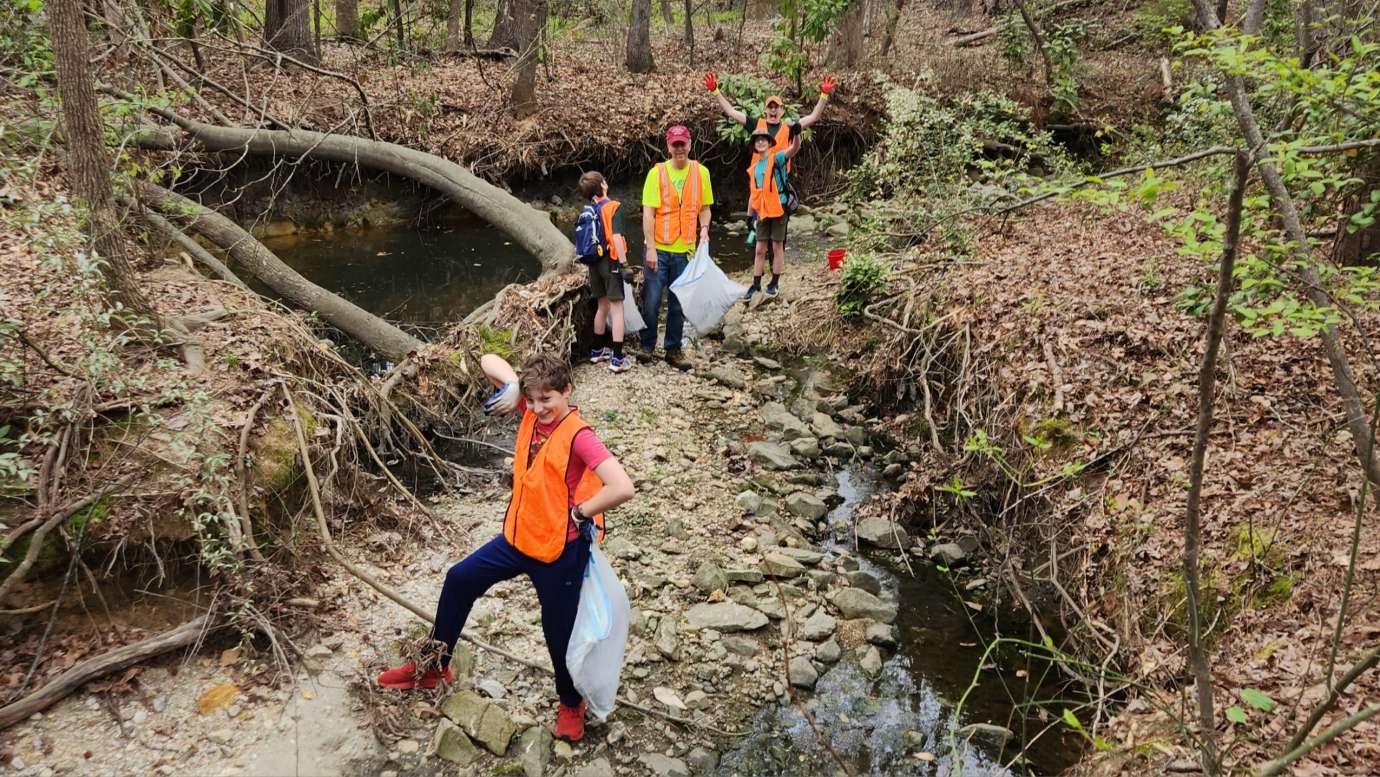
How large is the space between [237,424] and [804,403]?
476 cm

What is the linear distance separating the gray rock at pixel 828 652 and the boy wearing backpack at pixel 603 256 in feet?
12.6

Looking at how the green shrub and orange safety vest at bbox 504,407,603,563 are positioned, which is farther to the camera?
the green shrub

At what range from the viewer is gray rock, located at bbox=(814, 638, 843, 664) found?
15.2 ft

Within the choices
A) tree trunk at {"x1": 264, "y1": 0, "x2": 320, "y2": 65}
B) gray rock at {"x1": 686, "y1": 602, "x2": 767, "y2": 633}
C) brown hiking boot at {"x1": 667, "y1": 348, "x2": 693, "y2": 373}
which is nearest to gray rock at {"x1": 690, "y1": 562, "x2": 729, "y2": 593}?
gray rock at {"x1": 686, "y1": 602, "x2": 767, "y2": 633}

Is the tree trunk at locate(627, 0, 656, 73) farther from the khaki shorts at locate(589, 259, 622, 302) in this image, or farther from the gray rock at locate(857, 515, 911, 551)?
the gray rock at locate(857, 515, 911, 551)

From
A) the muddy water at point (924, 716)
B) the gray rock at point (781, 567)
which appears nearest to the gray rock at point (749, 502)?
the gray rock at point (781, 567)

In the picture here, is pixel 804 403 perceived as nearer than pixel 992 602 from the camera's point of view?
No

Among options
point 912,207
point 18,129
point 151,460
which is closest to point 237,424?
point 151,460

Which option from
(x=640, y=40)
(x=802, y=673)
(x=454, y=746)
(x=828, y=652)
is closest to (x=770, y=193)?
(x=828, y=652)

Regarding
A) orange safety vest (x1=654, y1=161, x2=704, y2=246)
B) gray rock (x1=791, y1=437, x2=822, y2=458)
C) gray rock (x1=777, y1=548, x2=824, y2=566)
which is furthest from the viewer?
orange safety vest (x1=654, y1=161, x2=704, y2=246)

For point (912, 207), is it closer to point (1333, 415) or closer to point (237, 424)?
point (1333, 415)

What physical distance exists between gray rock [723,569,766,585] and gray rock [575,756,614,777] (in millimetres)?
1592

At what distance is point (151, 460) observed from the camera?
13.5ft

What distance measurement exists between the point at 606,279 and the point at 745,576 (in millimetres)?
3355
